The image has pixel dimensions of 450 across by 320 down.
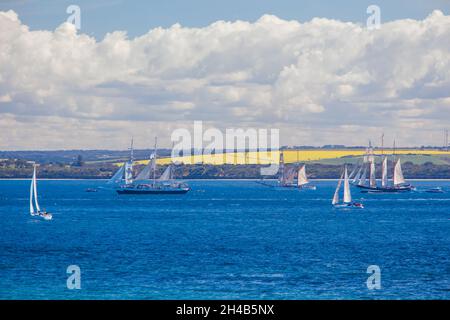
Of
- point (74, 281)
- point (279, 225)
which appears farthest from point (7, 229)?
point (74, 281)

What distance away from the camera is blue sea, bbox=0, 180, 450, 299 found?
2633 inches

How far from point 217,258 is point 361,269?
51.2 ft

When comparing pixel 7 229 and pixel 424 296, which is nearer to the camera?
pixel 424 296

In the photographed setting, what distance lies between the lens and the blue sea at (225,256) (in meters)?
66.9

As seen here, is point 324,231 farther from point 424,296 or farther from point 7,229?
point 424,296

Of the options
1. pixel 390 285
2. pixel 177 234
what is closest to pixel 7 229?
pixel 177 234

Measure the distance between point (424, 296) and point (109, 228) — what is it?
72757mm

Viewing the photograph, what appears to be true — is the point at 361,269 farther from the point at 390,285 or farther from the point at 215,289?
the point at 215,289

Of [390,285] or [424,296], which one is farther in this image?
[390,285]

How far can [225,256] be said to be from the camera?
293ft
